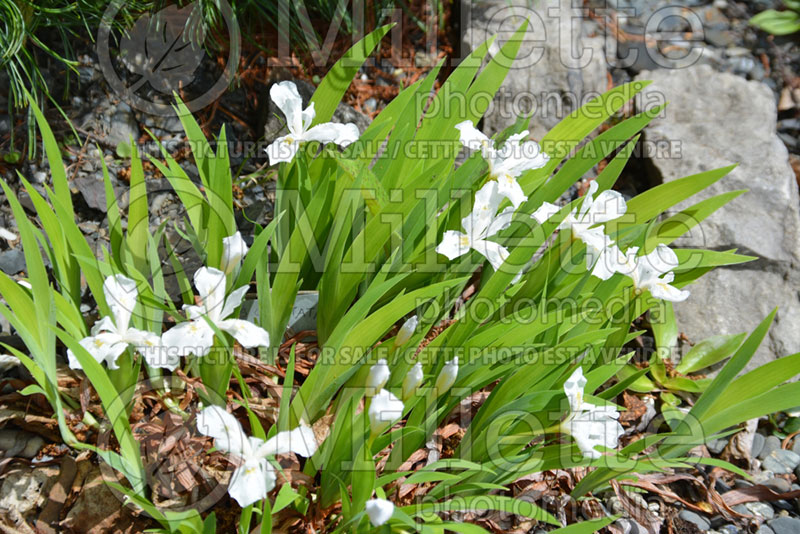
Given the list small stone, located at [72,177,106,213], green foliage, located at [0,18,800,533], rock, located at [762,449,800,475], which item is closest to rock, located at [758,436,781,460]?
rock, located at [762,449,800,475]

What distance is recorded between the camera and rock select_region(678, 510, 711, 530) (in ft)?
5.30

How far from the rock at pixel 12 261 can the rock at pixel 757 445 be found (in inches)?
82.0

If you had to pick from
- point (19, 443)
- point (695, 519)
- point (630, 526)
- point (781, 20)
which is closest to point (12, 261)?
point (19, 443)

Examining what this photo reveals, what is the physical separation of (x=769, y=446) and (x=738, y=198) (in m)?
0.83

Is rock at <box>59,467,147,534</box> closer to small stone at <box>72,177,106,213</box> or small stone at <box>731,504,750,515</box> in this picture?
small stone at <box>72,177,106,213</box>

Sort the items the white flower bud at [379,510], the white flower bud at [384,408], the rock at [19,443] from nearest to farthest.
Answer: the white flower bud at [379,510]
the white flower bud at [384,408]
the rock at [19,443]

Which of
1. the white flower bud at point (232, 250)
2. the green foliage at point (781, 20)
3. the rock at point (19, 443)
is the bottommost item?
the rock at point (19, 443)

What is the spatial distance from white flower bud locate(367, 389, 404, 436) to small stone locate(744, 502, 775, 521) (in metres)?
1.15

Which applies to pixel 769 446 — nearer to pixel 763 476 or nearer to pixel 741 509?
pixel 763 476

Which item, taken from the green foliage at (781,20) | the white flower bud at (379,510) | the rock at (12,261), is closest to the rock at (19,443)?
the rock at (12,261)

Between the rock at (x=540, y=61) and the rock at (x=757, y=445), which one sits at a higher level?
the rock at (x=540, y=61)

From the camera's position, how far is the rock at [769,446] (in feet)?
6.04

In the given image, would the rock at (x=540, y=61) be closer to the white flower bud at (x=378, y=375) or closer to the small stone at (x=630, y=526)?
the small stone at (x=630, y=526)

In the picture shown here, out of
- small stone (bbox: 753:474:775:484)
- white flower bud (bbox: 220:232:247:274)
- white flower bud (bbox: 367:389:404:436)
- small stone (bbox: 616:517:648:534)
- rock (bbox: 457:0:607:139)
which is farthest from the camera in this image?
rock (bbox: 457:0:607:139)
